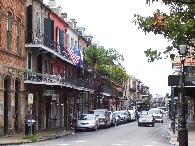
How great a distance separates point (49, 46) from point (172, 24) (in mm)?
25222

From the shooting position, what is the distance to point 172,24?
12625mm

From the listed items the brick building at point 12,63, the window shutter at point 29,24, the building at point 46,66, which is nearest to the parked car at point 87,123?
the building at point 46,66

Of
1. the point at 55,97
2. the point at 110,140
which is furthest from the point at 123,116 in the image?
the point at 110,140

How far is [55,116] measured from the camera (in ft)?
138

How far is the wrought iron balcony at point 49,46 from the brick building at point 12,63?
47.8 inches

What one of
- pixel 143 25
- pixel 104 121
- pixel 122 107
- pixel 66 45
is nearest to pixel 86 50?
pixel 66 45

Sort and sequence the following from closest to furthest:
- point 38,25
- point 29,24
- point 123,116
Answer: point 29,24 < point 38,25 < point 123,116

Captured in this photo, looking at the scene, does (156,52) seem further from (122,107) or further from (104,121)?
(122,107)

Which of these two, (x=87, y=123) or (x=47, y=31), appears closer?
(x=47, y=31)

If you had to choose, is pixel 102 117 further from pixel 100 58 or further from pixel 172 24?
pixel 172 24

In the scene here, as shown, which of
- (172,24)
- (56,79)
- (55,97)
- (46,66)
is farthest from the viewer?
(55,97)

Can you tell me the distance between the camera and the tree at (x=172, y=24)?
12.6m

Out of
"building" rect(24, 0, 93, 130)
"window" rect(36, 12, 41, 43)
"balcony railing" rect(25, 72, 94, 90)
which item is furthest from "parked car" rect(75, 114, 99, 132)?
"window" rect(36, 12, 41, 43)

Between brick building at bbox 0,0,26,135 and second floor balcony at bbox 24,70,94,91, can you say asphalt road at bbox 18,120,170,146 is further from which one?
second floor balcony at bbox 24,70,94,91
